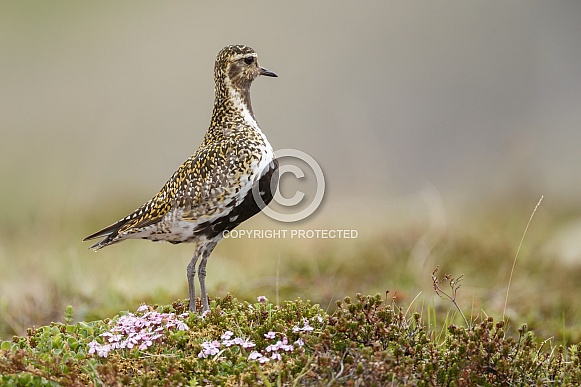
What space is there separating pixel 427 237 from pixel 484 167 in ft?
19.7

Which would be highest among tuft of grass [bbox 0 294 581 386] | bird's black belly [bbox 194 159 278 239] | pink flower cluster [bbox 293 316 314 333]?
bird's black belly [bbox 194 159 278 239]

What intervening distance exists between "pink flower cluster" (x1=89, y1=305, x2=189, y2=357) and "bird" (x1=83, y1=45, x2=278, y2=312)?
57 cm

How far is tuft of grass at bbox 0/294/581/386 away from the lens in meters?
4.75

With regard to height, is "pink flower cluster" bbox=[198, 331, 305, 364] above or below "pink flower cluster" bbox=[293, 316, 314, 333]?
below

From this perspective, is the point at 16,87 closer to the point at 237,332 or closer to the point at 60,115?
the point at 60,115

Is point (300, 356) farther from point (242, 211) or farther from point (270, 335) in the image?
point (242, 211)

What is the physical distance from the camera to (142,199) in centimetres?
1656

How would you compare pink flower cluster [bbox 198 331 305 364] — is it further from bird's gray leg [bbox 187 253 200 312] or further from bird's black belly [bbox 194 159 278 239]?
bird's black belly [bbox 194 159 278 239]

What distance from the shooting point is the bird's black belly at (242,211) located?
6156 mm

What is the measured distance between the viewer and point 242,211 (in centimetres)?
618

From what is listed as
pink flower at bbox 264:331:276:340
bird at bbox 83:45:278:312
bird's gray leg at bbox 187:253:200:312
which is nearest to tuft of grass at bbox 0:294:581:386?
pink flower at bbox 264:331:276:340

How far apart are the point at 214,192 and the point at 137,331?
1.26 meters

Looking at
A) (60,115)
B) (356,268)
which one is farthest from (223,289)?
(60,115)

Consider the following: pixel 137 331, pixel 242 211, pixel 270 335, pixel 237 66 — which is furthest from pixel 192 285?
pixel 237 66
